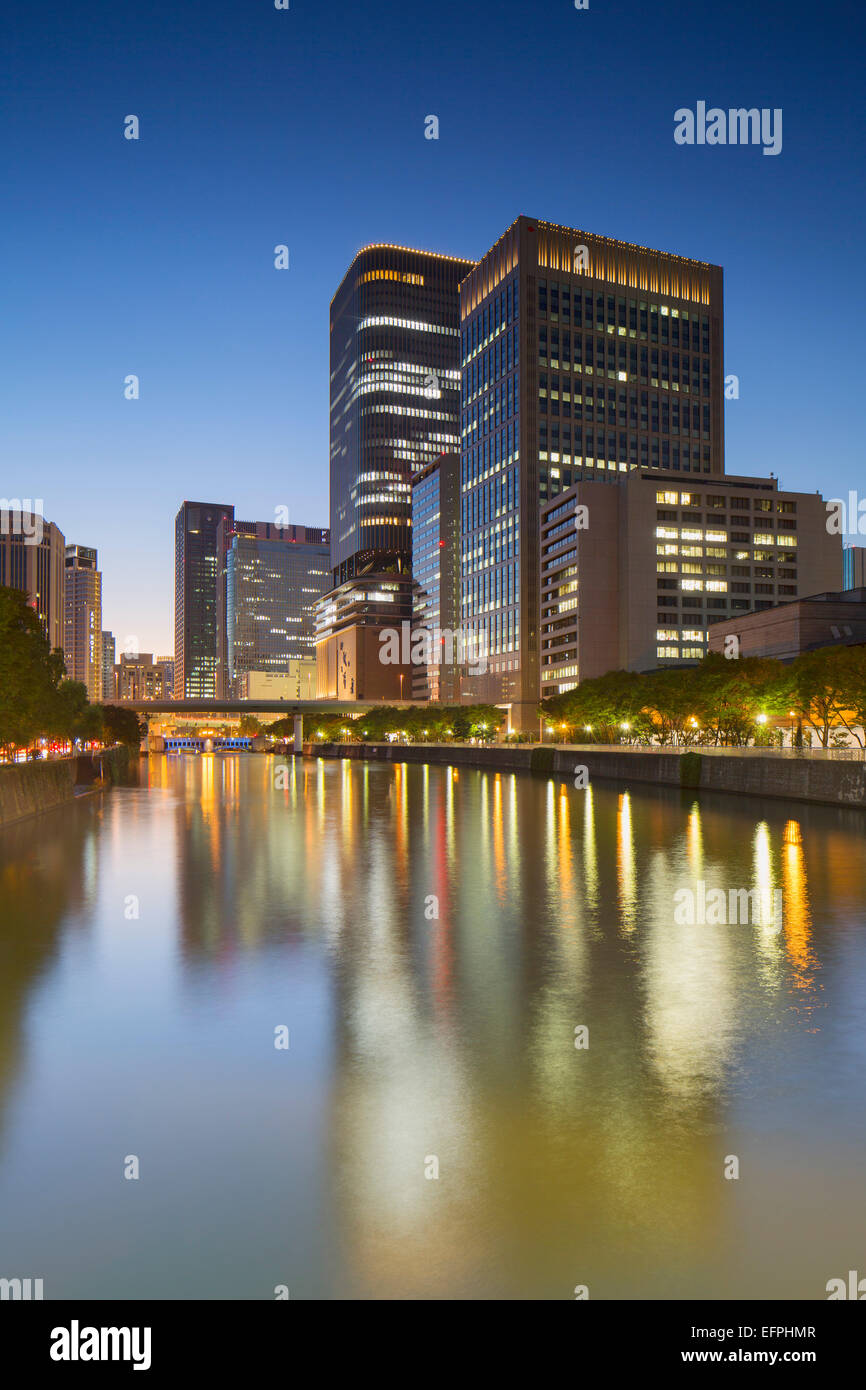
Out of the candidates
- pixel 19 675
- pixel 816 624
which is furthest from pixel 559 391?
pixel 19 675

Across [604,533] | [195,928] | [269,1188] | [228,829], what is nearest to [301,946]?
[195,928]

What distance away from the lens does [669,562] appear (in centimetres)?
14838

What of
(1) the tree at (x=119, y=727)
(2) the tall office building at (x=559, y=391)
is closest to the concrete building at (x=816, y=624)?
(2) the tall office building at (x=559, y=391)

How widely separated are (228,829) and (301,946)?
21.4 metres

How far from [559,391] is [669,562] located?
43113mm

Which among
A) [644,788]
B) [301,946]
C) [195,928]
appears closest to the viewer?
[301,946]

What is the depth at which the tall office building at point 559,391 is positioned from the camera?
550 ft

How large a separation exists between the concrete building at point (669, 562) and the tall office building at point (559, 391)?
13274mm

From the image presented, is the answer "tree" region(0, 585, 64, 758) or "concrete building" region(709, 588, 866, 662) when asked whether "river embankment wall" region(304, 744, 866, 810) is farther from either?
"tree" region(0, 585, 64, 758)

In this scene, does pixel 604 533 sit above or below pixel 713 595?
above

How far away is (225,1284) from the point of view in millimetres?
5328

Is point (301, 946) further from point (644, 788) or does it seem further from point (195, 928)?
point (644, 788)

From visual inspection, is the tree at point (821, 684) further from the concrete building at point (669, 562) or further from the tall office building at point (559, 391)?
the tall office building at point (559, 391)
